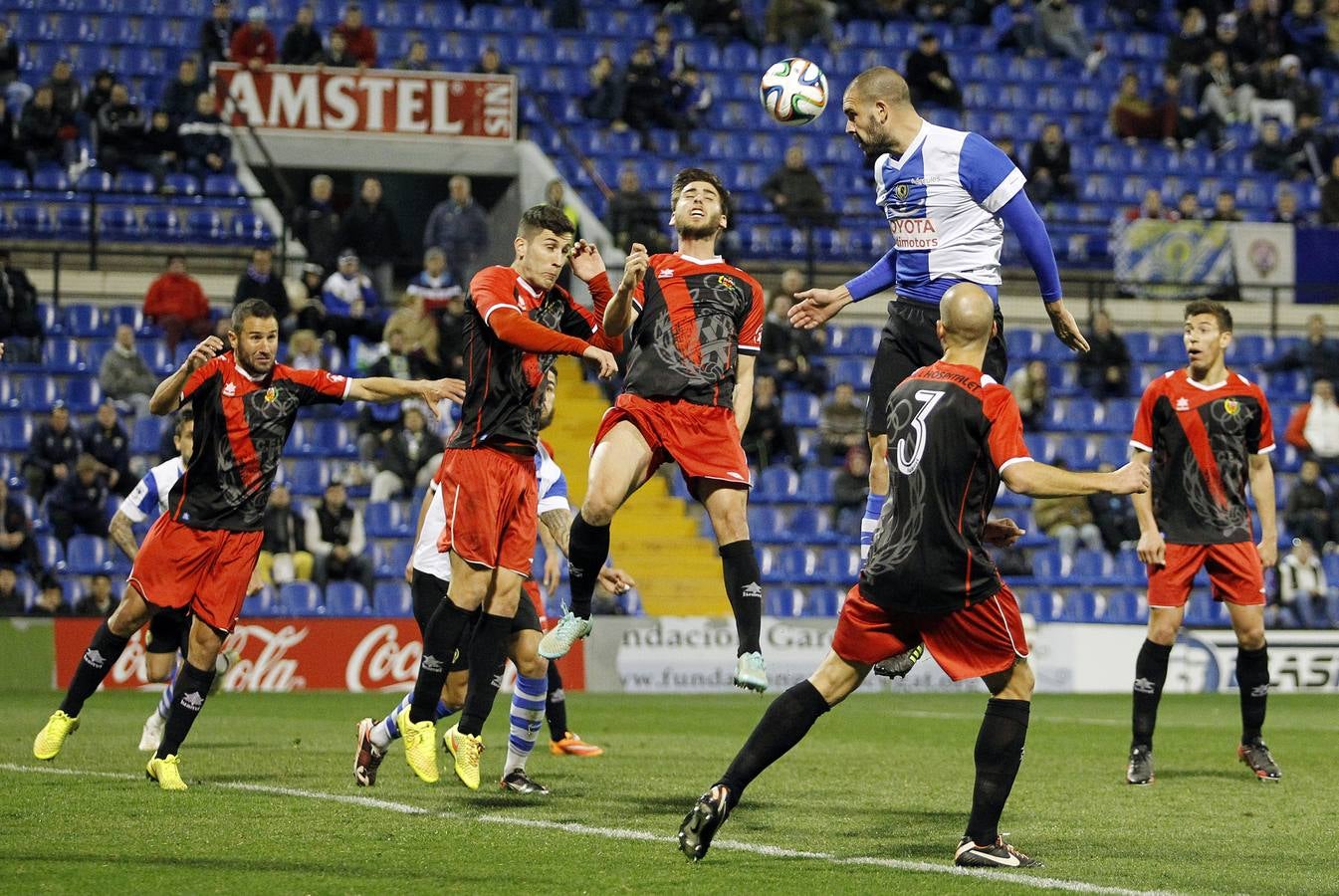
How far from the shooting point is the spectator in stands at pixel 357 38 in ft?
81.4

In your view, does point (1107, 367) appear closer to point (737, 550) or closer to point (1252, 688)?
point (1252, 688)

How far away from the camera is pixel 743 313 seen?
914cm

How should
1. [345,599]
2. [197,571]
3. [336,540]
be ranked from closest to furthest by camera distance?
[197,571] < [345,599] < [336,540]

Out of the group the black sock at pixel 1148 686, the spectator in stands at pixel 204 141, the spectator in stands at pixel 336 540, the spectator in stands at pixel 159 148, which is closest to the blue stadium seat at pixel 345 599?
the spectator in stands at pixel 336 540

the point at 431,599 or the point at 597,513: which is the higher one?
the point at 597,513

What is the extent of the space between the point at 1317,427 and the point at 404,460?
10774mm

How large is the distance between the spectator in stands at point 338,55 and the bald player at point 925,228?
1667 cm

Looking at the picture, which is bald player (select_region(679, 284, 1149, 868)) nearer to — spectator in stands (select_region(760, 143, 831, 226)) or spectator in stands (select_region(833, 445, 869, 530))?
spectator in stands (select_region(833, 445, 869, 530))

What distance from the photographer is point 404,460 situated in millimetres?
20438

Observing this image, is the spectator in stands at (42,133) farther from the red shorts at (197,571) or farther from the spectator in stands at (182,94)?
the red shorts at (197,571)

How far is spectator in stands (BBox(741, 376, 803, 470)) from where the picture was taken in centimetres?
2167

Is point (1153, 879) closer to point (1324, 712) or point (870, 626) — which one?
point (870, 626)

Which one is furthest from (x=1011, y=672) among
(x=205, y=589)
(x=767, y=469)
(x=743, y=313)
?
(x=767, y=469)

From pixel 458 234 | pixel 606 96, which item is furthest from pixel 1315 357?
→ pixel 458 234
